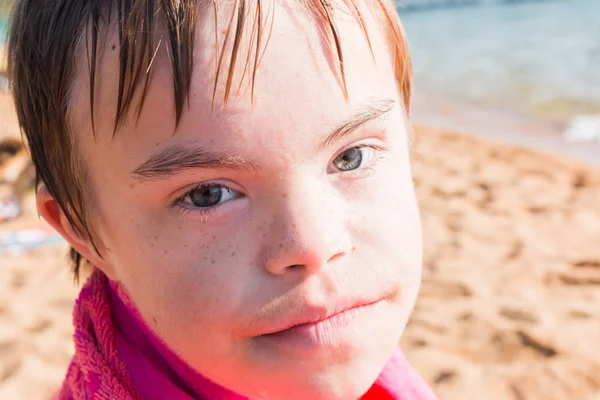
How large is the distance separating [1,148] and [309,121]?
5.35m

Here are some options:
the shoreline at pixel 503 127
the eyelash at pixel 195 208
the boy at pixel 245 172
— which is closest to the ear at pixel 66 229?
the boy at pixel 245 172

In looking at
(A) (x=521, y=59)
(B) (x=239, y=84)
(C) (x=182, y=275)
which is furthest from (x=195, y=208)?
(A) (x=521, y=59)

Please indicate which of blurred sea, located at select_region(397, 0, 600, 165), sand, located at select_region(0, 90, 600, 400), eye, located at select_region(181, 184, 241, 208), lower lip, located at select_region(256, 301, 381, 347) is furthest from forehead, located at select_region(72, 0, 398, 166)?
blurred sea, located at select_region(397, 0, 600, 165)

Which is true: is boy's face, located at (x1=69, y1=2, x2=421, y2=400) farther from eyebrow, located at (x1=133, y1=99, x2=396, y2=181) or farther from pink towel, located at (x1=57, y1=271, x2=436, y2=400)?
pink towel, located at (x1=57, y1=271, x2=436, y2=400)

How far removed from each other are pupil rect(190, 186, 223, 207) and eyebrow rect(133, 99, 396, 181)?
56 mm

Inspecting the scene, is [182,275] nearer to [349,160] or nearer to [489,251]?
[349,160]

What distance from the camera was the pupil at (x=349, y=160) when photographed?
4.27ft

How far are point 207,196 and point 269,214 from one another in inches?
5.4

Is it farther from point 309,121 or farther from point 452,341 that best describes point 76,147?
point 452,341

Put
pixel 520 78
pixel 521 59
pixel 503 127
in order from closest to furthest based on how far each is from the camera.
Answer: pixel 503 127 < pixel 520 78 < pixel 521 59

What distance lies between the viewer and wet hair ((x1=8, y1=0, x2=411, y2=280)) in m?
1.19

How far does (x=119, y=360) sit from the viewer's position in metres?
1.59

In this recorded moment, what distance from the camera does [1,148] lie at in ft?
19.4

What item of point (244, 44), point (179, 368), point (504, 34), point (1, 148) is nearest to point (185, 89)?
point (244, 44)
